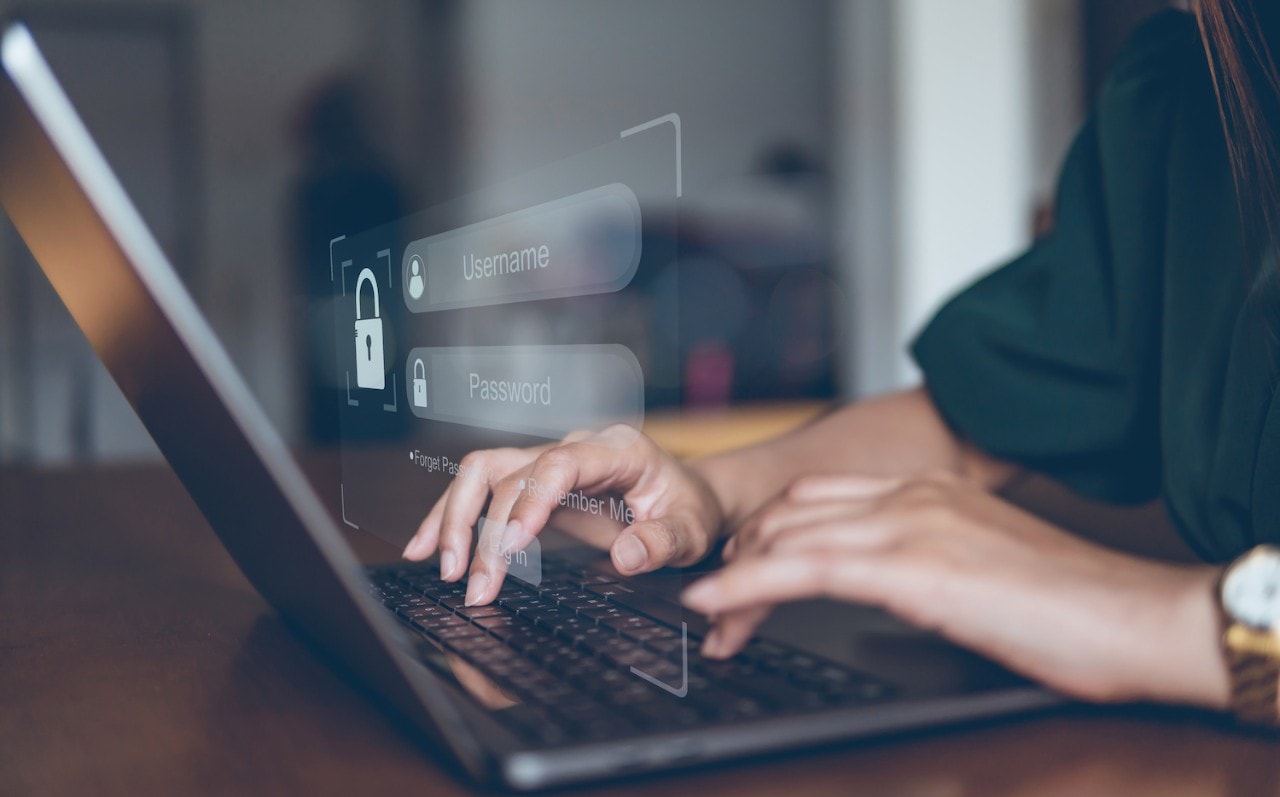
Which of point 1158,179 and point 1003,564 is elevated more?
point 1158,179

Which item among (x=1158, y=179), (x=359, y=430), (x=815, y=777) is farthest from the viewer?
(x=1158, y=179)

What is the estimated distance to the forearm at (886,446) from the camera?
84cm

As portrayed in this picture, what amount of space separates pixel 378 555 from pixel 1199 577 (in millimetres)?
445

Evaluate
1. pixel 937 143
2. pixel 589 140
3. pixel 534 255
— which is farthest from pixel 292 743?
pixel 589 140

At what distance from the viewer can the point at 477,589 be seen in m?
0.51

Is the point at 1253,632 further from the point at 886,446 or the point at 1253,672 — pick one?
the point at 886,446

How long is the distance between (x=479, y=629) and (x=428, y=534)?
0.11m

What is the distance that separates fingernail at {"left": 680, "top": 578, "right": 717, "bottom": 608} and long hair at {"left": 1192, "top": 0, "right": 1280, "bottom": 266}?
0.32 m

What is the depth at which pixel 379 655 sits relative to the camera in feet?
1.10

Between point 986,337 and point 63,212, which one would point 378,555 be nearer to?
point 63,212

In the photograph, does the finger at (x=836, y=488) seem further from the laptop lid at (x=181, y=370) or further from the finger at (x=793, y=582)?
the laptop lid at (x=181, y=370)

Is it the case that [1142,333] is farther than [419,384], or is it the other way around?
[1142,333]

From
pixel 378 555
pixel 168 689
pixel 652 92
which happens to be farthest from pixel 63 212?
pixel 652 92

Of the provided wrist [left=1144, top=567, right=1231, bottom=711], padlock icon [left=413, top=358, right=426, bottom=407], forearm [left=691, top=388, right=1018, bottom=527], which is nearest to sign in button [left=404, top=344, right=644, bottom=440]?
padlock icon [left=413, top=358, right=426, bottom=407]
